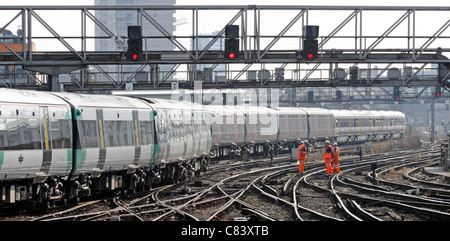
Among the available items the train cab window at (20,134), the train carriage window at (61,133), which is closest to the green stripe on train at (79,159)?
the train carriage window at (61,133)

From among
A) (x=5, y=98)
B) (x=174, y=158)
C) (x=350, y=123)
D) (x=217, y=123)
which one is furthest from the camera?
(x=350, y=123)

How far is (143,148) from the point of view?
21594mm

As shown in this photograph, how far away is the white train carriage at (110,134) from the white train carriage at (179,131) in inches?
33.7

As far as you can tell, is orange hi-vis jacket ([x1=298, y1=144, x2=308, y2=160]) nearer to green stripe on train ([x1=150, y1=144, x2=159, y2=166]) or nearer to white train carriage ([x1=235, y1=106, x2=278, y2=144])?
green stripe on train ([x1=150, y1=144, x2=159, y2=166])

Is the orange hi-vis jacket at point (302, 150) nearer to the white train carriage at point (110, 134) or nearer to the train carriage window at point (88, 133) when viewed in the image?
the white train carriage at point (110, 134)

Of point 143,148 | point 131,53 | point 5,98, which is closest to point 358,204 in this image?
point 143,148

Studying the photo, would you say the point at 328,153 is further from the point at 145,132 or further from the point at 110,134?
the point at 110,134

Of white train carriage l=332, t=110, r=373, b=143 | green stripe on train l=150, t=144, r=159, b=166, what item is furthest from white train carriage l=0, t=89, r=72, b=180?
white train carriage l=332, t=110, r=373, b=143

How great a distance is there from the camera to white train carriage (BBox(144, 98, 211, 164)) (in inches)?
918

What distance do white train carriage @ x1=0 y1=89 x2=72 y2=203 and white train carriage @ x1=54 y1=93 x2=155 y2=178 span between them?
1.84 feet

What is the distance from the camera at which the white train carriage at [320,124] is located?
2050 inches
